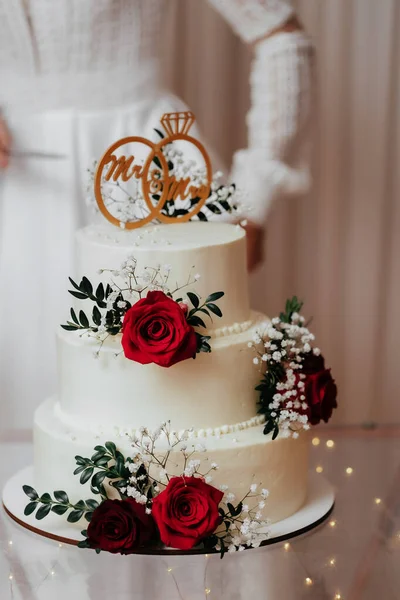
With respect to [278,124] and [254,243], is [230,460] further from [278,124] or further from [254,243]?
[278,124]

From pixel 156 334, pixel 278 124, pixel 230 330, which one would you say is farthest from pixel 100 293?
pixel 278 124

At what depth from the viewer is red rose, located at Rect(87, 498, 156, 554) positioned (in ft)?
5.03

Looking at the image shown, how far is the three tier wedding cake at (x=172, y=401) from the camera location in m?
1.56

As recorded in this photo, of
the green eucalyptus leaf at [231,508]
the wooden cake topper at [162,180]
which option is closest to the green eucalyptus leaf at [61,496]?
the green eucalyptus leaf at [231,508]

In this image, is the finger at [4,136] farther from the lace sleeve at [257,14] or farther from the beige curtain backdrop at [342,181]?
the beige curtain backdrop at [342,181]

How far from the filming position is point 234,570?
1.53 metres

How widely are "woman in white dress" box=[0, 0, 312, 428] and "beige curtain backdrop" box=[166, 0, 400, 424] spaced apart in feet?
1.96

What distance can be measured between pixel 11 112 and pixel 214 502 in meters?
1.08

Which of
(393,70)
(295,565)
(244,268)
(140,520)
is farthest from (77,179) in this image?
(393,70)

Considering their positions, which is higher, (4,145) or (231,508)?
(4,145)

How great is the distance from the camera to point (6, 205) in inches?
85.0

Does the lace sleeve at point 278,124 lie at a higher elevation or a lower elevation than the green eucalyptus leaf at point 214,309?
higher

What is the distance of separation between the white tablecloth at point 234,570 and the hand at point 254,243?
66 cm

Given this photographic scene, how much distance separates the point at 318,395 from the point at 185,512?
370 millimetres
